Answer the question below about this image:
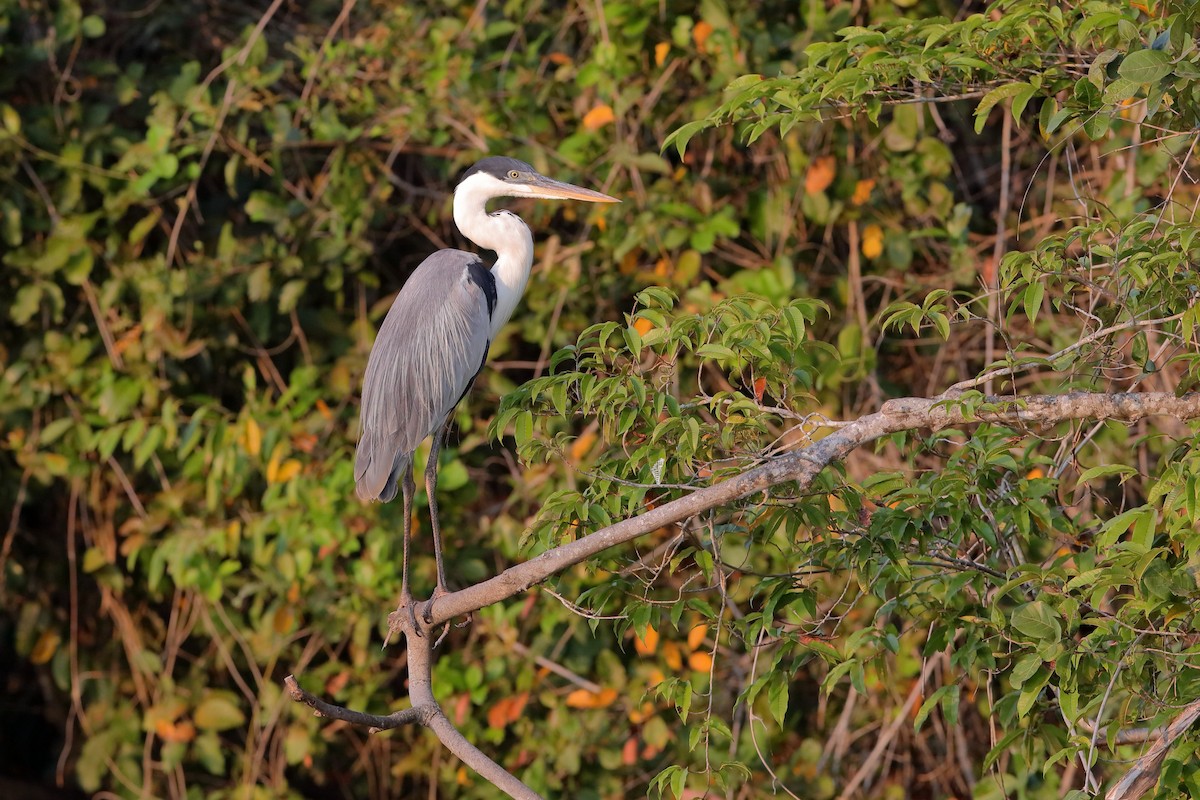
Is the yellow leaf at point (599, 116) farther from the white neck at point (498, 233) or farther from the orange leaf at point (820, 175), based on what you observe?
the white neck at point (498, 233)

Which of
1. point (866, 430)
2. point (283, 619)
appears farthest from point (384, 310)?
point (866, 430)

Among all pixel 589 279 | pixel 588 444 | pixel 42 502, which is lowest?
pixel 42 502

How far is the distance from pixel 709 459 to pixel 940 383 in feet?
6.20

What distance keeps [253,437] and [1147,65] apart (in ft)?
9.21

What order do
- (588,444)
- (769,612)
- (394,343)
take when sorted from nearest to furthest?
(769,612), (394,343), (588,444)

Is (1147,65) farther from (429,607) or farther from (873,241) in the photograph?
(873,241)

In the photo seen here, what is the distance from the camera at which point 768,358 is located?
6.65 feet

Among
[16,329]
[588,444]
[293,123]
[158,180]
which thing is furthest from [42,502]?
[588,444]

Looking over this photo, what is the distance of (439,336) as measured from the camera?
9.78 ft

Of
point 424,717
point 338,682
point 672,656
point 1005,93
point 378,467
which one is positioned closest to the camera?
point 1005,93

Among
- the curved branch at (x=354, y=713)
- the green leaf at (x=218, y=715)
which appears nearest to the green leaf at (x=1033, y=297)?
the curved branch at (x=354, y=713)

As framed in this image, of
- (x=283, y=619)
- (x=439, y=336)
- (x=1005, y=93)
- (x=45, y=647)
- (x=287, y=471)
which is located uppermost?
→ (x=1005, y=93)

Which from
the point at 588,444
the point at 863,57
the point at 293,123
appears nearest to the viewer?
the point at 863,57

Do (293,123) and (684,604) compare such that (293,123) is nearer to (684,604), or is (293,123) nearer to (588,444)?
(588,444)
